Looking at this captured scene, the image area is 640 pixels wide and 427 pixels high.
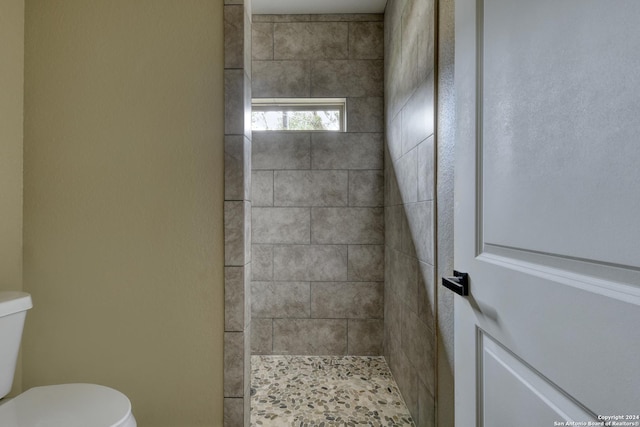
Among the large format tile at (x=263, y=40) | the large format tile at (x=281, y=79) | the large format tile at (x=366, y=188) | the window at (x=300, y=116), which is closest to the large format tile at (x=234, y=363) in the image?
the large format tile at (x=366, y=188)

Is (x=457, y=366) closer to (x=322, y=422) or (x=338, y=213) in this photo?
(x=322, y=422)

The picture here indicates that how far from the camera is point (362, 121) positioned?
2.91 m

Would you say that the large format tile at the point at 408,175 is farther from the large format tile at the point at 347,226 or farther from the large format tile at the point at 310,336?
the large format tile at the point at 310,336

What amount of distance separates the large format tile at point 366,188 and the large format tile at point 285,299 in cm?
82

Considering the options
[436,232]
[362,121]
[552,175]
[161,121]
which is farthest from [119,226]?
[362,121]

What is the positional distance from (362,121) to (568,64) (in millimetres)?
2374

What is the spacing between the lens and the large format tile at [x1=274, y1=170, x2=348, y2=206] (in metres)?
2.92

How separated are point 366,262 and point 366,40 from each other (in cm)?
182

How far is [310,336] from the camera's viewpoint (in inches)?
115

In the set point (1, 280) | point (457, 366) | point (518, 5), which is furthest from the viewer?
point (1, 280)

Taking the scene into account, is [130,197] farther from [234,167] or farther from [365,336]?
[365,336]

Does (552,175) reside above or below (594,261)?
above

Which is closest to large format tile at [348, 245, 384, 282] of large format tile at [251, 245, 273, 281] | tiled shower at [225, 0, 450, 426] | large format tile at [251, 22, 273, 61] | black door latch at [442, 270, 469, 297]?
tiled shower at [225, 0, 450, 426]

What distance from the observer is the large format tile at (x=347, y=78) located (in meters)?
2.91
